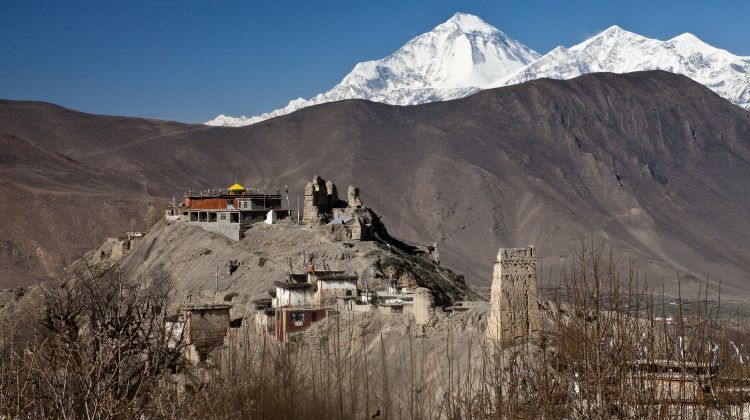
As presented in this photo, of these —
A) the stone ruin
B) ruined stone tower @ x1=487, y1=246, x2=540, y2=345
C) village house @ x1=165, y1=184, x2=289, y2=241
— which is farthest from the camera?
village house @ x1=165, y1=184, x2=289, y2=241

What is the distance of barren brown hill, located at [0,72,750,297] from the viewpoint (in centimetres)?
12644

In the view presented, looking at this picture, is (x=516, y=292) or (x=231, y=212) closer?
(x=516, y=292)

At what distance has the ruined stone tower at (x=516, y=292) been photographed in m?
26.0

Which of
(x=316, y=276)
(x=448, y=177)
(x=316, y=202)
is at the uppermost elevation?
(x=448, y=177)

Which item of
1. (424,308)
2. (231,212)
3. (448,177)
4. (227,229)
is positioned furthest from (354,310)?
(448,177)

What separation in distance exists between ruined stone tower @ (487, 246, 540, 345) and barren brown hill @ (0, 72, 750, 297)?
266 feet

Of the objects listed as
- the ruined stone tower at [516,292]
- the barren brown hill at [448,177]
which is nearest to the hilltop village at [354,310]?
the ruined stone tower at [516,292]

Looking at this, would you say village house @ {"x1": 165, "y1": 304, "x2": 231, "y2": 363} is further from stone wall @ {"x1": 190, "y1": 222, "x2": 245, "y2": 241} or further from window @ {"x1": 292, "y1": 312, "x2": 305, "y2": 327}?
stone wall @ {"x1": 190, "y1": 222, "x2": 245, "y2": 241}

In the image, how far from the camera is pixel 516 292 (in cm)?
2639

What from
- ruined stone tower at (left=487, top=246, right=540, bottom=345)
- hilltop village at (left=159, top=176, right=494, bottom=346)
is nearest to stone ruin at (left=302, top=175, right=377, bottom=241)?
hilltop village at (left=159, top=176, right=494, bottom=346)

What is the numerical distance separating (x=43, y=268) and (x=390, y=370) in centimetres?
8285

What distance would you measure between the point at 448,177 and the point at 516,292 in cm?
13242

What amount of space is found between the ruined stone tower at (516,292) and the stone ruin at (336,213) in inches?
1330

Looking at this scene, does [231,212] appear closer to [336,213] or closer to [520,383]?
[336,213]
